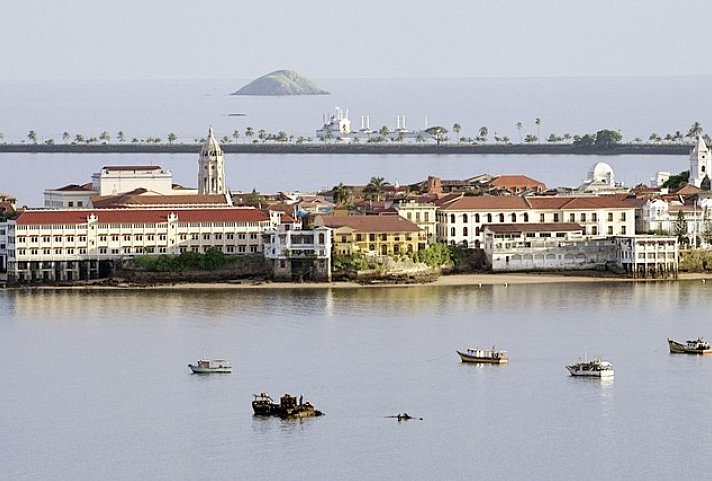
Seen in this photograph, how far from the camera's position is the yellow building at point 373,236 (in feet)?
163

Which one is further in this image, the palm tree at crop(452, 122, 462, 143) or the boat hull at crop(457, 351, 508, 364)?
the palm tree at crop(452, 122, 462, 143)

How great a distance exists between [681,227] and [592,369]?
17822mm

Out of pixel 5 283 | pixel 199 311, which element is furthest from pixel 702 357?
pixel 5 283

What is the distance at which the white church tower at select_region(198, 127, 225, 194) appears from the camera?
5981cm

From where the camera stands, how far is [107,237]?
49.9 m

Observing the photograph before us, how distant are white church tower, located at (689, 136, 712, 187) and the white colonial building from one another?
9.25m

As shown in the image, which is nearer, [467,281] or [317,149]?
[467,281]

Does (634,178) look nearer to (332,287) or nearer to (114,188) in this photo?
(114,188)

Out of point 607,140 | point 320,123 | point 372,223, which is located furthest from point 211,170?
point 320,123

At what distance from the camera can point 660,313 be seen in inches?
1703

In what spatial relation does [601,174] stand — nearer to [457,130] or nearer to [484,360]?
[484,360]

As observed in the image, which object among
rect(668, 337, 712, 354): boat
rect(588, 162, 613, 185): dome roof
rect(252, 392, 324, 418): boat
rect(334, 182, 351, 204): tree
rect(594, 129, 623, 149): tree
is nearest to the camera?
rect(252, 392, 324, 418): boat

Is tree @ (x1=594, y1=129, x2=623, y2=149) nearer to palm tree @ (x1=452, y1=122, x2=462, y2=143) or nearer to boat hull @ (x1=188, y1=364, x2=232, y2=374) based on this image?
palm tree @ (x1=452, y1=122, x2=462, y2=143)

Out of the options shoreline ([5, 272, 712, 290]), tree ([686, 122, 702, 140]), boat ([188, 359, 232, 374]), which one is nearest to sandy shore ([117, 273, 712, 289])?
shoreline ([5, 272, 712, 290])
